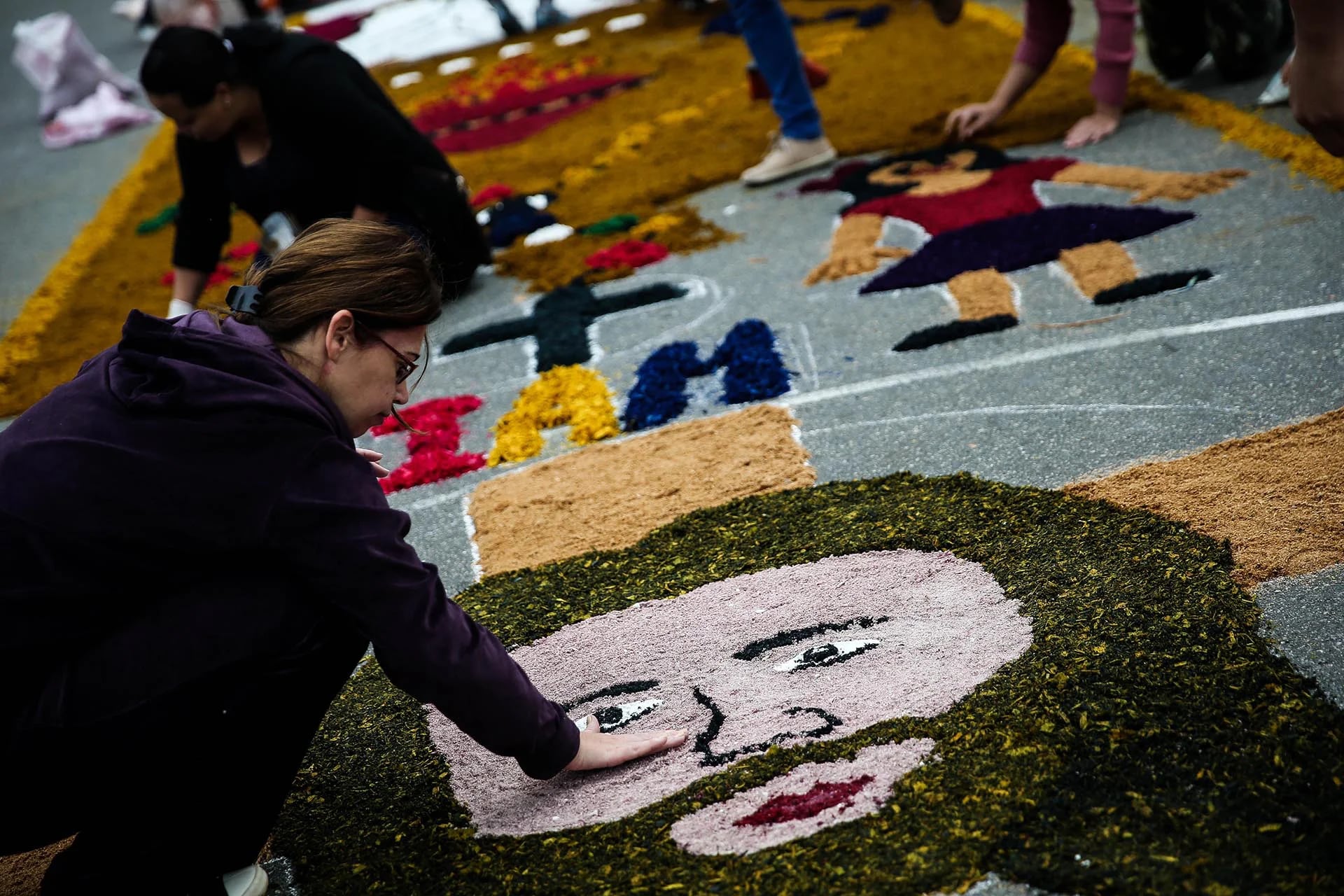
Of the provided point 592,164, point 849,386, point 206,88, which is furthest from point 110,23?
point 849,386

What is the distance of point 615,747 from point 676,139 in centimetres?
369

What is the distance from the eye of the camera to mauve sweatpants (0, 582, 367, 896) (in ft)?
4.78

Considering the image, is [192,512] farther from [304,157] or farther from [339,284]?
[304,157]

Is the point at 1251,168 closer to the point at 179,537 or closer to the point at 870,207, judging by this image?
the point at 870,207

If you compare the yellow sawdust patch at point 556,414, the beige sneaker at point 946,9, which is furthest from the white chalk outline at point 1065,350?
the beige sneaker at point 946,9

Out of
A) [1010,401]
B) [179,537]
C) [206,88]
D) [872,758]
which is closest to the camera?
[179,537]

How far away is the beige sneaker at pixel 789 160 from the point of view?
4.25 meters

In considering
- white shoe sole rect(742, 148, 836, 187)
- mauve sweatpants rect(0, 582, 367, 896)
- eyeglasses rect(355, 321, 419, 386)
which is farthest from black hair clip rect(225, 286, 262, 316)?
white shoe sole rect(742, 148, 836, 187)

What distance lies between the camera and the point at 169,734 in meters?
1.48

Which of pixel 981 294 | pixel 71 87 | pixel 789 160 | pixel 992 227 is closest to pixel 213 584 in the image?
pixel 981 294

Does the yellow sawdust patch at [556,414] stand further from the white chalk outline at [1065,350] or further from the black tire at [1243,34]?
the black tire at [1243,34]

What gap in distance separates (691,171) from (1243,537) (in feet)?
9.81

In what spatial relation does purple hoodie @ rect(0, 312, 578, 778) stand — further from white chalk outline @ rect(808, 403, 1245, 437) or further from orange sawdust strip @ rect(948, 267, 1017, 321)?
orange sawdust strip @ rect(948, 267, 1017, 321)

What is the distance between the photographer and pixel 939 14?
3986 millimetres
